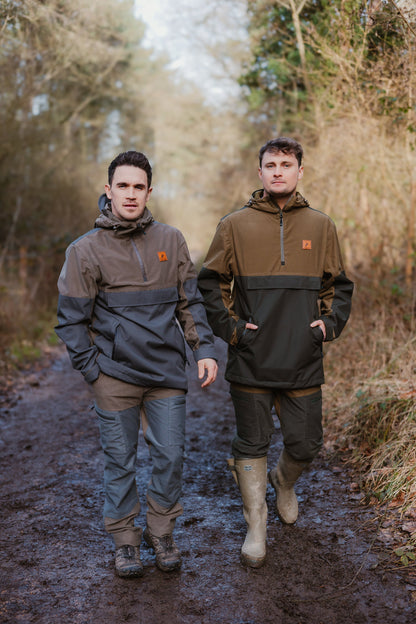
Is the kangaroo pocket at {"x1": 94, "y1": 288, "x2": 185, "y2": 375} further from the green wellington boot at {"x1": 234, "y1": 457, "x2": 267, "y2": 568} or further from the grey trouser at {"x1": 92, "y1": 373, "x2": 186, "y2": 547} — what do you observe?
the green wellington boot at {"x1": 234, "y1": 457, "x2": 267, "y2": 568}

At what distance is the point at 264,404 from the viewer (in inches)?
141

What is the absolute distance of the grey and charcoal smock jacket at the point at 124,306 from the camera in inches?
128

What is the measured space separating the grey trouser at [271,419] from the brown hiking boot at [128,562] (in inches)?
32.5

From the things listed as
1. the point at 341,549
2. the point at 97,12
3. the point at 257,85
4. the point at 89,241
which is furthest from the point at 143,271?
the point at 257,85

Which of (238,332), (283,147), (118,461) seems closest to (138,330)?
(238,332)

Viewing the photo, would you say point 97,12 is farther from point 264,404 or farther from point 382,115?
point 264,404

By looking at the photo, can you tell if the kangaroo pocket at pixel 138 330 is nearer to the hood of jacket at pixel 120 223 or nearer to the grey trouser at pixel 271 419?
the hood of jacket at pixel 120 223

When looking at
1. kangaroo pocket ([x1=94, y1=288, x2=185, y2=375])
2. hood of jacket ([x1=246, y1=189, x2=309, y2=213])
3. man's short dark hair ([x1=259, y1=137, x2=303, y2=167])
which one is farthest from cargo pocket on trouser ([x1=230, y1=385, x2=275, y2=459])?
man's short dark hair ([x1=259, y1=137, x2=303, y2=167])

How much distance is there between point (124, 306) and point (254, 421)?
106cm

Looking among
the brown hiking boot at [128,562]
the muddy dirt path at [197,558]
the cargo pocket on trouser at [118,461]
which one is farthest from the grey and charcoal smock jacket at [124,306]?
the muddy dirt path at [197,558]

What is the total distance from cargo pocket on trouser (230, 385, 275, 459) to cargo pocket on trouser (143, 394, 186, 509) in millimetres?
410

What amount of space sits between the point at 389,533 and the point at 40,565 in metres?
2.14

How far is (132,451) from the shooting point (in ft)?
11.1

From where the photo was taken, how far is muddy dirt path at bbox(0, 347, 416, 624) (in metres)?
2.95
